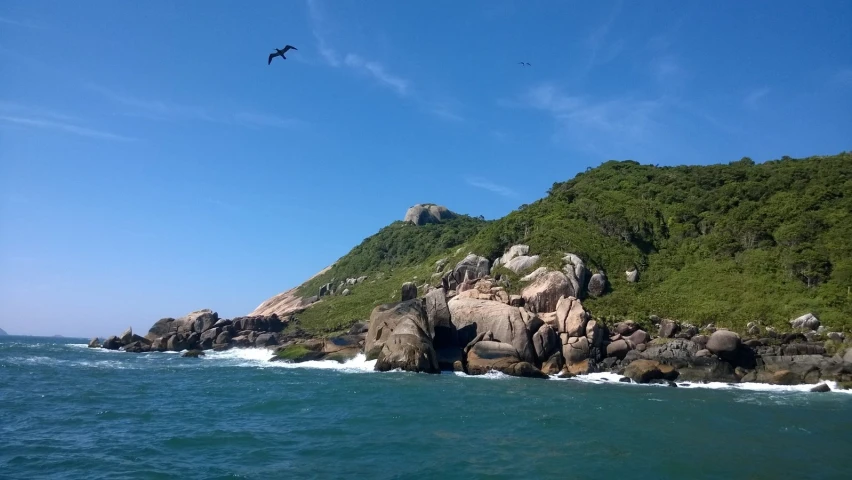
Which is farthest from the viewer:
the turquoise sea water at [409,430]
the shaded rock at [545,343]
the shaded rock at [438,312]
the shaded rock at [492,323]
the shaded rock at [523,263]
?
the shaded rock at [523,263]

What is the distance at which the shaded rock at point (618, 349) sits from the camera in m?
47.8

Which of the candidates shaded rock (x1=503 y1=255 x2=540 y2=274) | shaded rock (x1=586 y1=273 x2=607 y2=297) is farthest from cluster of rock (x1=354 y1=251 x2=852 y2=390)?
shaded rock (x1=503 y1=255 x2=540 y2=274)

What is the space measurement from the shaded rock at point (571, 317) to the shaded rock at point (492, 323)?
3.67 meters

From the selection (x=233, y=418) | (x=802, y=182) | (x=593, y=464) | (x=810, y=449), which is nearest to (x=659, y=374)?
(x=810, y=449)

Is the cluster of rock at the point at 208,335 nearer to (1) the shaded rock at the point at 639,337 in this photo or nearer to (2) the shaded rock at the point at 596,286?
(2) the shaded rock at the point at 596,286

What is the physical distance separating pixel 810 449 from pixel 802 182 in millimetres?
58212

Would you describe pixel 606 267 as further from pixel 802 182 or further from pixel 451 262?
pixel 802 182

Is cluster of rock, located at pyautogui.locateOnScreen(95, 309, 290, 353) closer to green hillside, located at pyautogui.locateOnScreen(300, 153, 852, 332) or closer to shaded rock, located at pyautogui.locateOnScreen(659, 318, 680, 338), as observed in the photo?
green hillside, located at pyautogui.locateOnScreen(300, 153, 852, 332)

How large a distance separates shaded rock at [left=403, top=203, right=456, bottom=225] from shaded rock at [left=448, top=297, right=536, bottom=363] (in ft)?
261

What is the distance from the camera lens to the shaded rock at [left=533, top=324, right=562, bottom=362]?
1868 inches

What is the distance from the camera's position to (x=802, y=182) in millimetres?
69312

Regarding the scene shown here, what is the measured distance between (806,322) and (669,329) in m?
10.7

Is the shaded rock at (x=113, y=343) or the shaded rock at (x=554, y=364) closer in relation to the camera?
the shaded rock at (x=554, y=364)

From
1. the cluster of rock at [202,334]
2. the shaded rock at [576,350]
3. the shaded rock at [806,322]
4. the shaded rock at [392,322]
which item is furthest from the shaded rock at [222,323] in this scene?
the shaded rock at [806,322]
